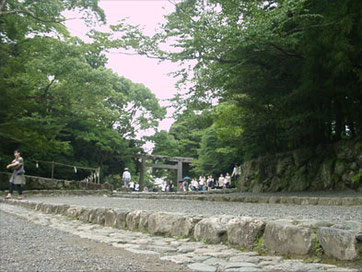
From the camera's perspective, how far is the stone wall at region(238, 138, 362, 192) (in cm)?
901

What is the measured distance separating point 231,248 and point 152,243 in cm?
83

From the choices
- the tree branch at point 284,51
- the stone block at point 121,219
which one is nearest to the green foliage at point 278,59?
the tree branch at point 284,51

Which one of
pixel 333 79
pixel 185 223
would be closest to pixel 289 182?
pixel 333 79

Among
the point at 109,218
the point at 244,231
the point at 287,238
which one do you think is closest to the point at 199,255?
the point at 244,231

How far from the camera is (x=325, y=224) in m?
2.48

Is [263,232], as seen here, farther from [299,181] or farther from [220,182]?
[220,182]

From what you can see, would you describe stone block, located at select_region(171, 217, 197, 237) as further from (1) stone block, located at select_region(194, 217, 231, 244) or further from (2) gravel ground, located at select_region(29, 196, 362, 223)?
(2) gravel ground, located at select_region(29, 196, 362, 223)

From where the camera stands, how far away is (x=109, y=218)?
480 centimetres

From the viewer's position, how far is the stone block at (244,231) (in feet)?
9.13

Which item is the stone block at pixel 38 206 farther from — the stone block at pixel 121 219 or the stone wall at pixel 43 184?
the stone wall at pixel 43 184

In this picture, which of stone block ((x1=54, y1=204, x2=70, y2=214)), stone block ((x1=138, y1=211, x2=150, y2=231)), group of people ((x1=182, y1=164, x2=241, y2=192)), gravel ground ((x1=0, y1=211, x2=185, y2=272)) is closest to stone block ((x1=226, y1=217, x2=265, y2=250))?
gravel ground ((x1=0, y1=211, x2=185, y2=272))

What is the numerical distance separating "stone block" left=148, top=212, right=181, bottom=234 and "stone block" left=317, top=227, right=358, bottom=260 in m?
Answer: 1.75

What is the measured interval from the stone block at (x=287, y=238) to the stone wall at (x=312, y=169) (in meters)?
6.81

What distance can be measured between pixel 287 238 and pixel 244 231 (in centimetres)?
48
